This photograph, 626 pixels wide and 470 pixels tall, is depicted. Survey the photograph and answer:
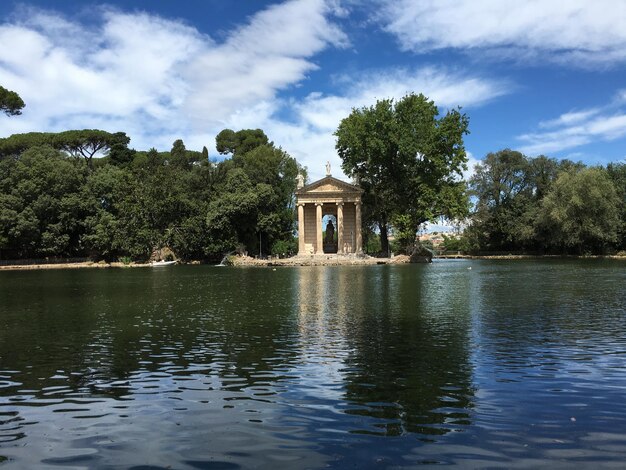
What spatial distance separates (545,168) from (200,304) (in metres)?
77.1

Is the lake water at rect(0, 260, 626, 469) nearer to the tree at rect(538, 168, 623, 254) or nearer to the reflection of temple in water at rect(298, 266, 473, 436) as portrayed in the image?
the reflection of temple in water at rect(298, 266, 473, 436)

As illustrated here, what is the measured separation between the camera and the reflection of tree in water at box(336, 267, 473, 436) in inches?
307

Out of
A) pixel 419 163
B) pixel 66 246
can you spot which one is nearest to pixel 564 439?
pixel 419 163

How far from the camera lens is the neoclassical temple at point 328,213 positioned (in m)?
75.3

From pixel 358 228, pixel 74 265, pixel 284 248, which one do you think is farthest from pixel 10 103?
pixel 358 228

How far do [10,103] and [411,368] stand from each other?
73650 millimetres

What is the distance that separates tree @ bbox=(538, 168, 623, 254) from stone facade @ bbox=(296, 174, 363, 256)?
2655cm

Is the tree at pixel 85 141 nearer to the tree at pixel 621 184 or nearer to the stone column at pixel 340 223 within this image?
the stone column at pixel 340 223

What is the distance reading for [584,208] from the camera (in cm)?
7150

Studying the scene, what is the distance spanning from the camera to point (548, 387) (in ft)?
30.2

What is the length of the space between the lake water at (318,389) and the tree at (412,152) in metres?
48.6

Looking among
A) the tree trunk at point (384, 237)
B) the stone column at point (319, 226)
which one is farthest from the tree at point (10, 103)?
the tree trunk at point (384, 237)

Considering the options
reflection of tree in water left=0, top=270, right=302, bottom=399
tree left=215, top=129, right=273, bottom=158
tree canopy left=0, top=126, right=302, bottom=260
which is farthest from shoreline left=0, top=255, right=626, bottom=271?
reflection of tree in water left=0, top=270, right=302, bottom=399

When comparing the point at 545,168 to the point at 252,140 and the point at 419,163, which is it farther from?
the point at 252,140
